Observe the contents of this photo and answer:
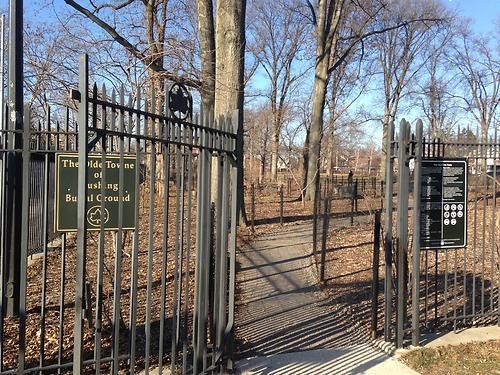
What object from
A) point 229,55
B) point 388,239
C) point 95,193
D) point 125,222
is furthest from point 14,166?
point 229,55

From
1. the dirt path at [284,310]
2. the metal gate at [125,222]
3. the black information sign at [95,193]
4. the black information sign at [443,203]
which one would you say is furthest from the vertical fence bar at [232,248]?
the black information sign at [443,203]

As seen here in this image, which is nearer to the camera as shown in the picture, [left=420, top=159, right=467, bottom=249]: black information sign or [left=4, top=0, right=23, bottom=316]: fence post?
[left=420, top=159, right=467, bottom=249]: black information sign

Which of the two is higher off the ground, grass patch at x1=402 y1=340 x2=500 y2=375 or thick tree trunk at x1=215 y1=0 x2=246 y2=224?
thick tree trunk at x1=215 y1=0 x2=246 y2=224

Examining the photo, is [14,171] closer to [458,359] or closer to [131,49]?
[458,359]

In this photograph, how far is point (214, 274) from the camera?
448 cm

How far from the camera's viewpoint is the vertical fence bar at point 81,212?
108 inches

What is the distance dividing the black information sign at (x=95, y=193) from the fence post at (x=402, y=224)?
289 centimetres

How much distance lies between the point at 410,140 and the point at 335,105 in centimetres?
3809

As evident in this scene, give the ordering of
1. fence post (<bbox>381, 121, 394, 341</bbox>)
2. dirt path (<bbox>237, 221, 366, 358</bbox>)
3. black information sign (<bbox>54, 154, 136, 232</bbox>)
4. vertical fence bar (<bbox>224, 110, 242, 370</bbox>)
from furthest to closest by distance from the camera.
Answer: dirt path (<bbox>237, 221, 366, 358</bbox>), fence post (<bbox>381, 121, 394, 341</bbox>), vertical fence bar (<bbox>224, 110, 242, 370</bbox>), black information sign (<bbox>54, 154, 136, 232</bbox>)

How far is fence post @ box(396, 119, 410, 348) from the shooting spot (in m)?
5.34

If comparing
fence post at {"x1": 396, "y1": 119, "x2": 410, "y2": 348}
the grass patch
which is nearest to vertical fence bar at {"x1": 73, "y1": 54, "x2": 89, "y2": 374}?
the grass patch

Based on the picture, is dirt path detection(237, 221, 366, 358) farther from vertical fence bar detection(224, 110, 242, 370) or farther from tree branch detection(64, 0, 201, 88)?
tree branch detection(64, 0, 201, 88)

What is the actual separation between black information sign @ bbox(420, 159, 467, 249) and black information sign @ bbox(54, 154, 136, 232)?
3.27 m

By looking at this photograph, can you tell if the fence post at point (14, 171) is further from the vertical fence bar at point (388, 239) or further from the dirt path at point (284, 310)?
the vertical fence bar at point (388, 239)
